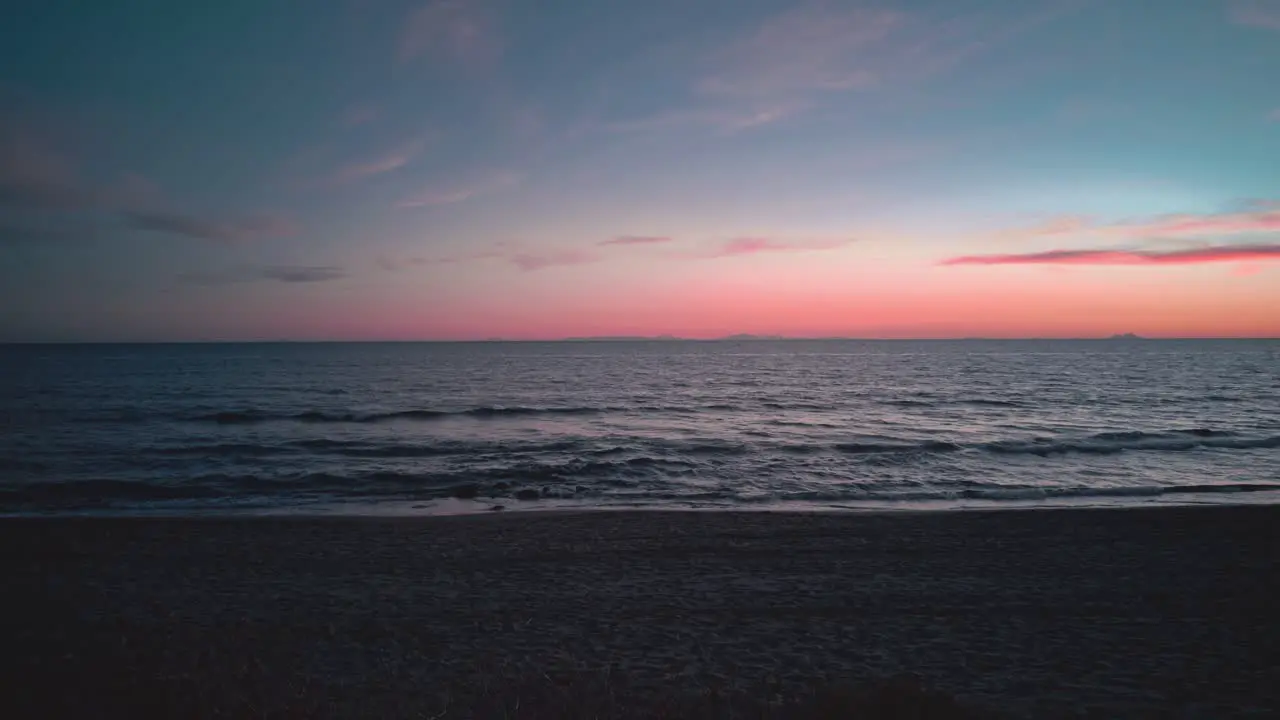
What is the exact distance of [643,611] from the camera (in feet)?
31.8

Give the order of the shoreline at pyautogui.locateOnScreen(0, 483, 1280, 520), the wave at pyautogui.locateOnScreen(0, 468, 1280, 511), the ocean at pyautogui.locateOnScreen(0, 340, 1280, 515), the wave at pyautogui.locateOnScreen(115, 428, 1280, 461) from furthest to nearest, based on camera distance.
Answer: the wave at pyautogui.locateOnScreen(115, 428, 1280, 461) → the ocean at pyautogui.locateOnScreen(0, 340, 1280, 515) → the wave at pyautogui.locateOnScreen(0, 468, 1280, 511) → the shoreline at pyautogui.locateOnScreen(0, 483, 1280, 520)

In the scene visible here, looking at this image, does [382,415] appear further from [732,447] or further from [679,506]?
[679,506]

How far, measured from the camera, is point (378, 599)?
1023 centimetres

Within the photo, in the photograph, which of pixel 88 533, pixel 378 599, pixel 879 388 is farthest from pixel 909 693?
pixel 879 388

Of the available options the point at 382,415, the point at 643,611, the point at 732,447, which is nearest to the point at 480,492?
the point at 643,611

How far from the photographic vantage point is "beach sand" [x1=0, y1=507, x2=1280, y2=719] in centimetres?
736

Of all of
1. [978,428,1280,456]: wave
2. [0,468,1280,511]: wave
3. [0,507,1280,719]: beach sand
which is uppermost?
[0,507,1280,719]: beach sand

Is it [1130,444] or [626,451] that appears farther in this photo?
[1130,444]

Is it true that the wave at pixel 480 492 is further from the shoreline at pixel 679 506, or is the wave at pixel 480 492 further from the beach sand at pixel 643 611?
the beach sand at pixel 643 611

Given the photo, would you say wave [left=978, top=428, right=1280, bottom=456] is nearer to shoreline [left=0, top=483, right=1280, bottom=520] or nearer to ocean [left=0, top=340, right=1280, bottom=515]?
ocean [left=0, top=340, right=1280, bottom=515]

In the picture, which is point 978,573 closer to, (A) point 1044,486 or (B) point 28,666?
(A) point 1044,486

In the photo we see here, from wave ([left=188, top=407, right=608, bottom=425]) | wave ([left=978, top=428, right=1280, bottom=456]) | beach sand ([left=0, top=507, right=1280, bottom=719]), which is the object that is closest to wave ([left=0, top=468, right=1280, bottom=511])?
beach sand ([left=0, top=507, right=1280, bottom=719])

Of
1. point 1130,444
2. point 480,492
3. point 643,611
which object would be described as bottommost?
point 480,492

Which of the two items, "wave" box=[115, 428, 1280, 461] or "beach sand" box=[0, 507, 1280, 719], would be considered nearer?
"beach sand" box=[0, 507, 1280, 719]
